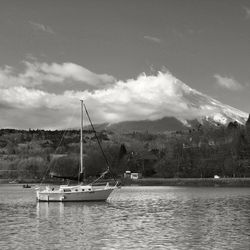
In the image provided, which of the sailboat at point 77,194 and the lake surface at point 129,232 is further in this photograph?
the sailboat at point 77,194

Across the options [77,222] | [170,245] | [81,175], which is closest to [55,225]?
[77,222]

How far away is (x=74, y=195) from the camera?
93.8 meters

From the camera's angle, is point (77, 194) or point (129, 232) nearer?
point (129, 232)

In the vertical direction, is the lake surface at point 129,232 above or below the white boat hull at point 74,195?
below

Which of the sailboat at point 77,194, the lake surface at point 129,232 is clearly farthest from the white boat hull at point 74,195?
the lake surface at point 129,232

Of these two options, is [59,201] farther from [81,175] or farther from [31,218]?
[31,218]

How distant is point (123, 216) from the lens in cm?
6525

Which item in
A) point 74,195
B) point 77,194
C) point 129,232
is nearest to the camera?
point 129,232

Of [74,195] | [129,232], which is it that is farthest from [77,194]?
[129,232]

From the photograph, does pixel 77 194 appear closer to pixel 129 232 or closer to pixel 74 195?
pixel 74 195

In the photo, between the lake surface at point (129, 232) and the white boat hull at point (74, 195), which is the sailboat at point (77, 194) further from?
the lake surface at point (129, 232)

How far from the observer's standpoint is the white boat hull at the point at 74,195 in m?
93.8

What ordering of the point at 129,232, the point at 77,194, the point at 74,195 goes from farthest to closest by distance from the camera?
the point at 74,195 → the point at 77,194 → the point at 129,232

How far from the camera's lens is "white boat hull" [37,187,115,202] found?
9381 cm
